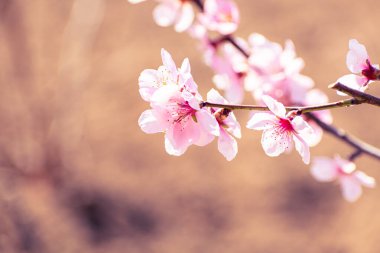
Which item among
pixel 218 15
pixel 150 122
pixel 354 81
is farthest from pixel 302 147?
pixel 218 15

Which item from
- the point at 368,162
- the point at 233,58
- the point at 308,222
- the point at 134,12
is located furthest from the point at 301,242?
the point at 134,12

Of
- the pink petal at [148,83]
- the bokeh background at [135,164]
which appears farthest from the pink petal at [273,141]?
the bokeh background at [135,164]

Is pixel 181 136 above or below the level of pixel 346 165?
below

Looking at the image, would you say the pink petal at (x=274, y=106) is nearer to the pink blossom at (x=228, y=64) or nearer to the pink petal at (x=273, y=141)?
the pink petal at (x=273, y=141)

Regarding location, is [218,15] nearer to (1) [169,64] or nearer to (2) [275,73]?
(2) [275,73]

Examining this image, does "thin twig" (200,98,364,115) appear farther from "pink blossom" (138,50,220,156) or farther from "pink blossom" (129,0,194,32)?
"pink blossom" (129,0,194,32)

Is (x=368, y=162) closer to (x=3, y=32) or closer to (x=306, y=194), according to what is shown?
(x=306, y=194)
